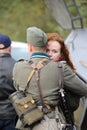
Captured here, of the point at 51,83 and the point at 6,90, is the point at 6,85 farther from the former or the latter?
the point at 51,83

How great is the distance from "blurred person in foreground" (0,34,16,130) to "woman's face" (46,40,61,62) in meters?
0.50

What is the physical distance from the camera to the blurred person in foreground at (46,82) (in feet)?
12.3

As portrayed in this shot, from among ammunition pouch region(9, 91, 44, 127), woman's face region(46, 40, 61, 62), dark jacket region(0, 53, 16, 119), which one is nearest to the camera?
ammunition pouch region(9, 91, 44, 127)

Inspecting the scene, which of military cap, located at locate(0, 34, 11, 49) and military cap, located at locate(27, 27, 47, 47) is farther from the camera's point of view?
military cap, located at locate(0, 34, 11, 49)

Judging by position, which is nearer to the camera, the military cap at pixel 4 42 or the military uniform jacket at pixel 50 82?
the military uniform jacket at pixel 50 82

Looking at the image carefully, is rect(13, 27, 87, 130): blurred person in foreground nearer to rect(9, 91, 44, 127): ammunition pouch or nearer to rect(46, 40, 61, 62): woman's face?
rect(9, 91, 44, 127): ammunition pouch

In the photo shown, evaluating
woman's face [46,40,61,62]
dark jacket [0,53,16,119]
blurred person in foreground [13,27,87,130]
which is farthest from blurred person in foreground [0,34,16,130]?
blurred person in foreground [13,27,87,130]

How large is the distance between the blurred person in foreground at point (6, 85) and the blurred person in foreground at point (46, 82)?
61cm

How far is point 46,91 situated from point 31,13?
1212cm

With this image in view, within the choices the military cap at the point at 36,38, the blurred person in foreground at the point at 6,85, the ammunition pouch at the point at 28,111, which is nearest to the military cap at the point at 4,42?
the blurred person in foreground at the point at 6,85

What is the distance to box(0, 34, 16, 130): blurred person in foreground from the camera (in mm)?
4461

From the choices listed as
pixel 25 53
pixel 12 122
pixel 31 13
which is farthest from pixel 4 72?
pixel 31 13

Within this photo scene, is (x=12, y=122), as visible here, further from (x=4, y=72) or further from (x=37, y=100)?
(x=37, y=100)

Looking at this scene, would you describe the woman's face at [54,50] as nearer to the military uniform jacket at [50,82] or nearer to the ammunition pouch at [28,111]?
the military uniform jacket at [50,82]
